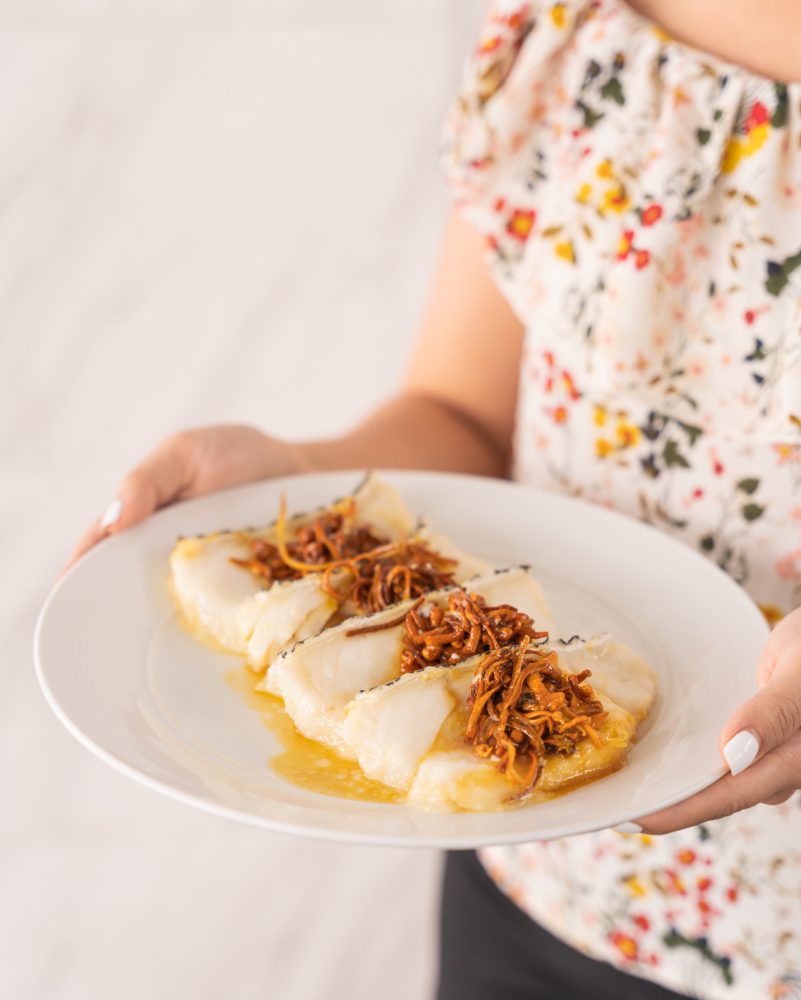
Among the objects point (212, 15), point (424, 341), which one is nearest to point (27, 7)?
point (212, 15)

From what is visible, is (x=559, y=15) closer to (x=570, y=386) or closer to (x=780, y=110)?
(x=780, y=110)

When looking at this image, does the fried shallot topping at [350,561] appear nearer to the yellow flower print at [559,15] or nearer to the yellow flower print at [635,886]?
the yellow flower print at [635,886]

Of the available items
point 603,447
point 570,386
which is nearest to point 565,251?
point 570,386

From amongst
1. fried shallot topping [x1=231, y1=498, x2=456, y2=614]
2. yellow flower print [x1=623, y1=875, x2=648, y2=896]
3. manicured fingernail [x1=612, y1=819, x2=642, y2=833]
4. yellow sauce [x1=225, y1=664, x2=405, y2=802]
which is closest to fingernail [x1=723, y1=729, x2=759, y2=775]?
manicured fingernail [x1=612, y1=819, x2=642, y2=833]

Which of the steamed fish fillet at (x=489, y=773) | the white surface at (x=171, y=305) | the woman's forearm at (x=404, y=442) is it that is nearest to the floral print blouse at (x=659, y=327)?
the woman's forearm at (x=404, y=442)

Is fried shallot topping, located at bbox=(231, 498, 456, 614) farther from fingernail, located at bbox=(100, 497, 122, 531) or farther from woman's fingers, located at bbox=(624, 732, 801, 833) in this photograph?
woman's fingers, located at bbox=(624, 732, 801, 833)

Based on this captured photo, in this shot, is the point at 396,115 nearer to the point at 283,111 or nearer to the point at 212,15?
the point at 283,111
